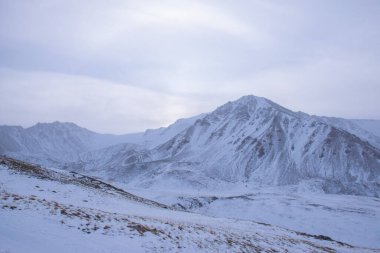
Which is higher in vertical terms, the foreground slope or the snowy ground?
the foreground slope

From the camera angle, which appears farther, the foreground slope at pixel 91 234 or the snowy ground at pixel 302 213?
the snowy ground at pixel 302 213

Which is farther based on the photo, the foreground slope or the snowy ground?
the snowy ground

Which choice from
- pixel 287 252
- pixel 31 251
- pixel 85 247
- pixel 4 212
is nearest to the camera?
pixel 31 251

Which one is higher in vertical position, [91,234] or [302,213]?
[91,234]

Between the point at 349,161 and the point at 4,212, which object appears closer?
the point at 4,212

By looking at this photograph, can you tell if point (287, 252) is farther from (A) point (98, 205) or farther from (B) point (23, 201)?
(B) point (23, 201)

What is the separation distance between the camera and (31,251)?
14.8m

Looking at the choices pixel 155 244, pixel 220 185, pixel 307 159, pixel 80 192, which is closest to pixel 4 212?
pixel 155 244

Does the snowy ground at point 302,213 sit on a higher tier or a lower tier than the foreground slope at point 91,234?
lower

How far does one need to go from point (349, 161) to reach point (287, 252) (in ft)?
548

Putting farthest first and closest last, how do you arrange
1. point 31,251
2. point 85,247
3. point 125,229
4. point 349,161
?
point 349,161, point 125,229, point 85,247, point 31,251

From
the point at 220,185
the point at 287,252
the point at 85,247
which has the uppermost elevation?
the point at 85,247

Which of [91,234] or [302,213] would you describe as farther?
[302,213]

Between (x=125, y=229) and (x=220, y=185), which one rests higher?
(x=125, y=229)
